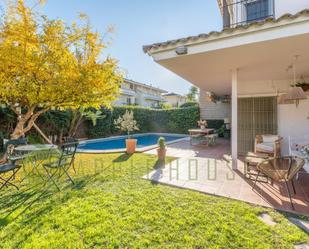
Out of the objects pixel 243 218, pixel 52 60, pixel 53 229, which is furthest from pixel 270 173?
pixel 52 60

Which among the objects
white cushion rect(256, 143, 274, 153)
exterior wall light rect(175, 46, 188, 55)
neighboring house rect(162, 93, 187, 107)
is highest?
neighboring house rect(162, 93, 187, 107)

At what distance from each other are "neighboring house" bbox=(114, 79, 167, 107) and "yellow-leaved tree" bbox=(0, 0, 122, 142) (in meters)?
23.3

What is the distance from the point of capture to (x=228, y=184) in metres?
5.28

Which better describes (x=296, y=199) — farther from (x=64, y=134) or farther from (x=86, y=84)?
(x=64, y=134)

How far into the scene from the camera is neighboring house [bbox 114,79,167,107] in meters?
34.9

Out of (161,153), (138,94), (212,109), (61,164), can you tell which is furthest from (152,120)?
(138,94)

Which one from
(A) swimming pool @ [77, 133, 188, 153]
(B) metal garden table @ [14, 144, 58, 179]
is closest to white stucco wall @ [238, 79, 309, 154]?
(A) swimming pool @ [77, 133, 188, 153]

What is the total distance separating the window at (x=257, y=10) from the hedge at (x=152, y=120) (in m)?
11.8

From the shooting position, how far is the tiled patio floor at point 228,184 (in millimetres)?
4270

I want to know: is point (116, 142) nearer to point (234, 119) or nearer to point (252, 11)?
point (234, 119)

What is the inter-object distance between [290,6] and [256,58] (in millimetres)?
3148

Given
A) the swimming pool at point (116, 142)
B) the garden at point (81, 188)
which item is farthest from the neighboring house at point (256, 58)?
the swimming pool at point (116, 142)

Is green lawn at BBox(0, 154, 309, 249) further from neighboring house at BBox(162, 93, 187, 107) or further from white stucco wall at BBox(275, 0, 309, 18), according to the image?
neighboring house at BBox(162, 93, 187, 107)

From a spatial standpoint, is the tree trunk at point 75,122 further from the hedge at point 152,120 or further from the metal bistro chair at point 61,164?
the metal bistro chair at point 61,164
